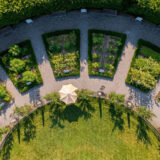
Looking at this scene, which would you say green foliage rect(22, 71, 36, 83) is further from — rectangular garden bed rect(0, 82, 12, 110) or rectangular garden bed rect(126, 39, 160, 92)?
rectangular garden bed rect(126, 39, 160, 92)

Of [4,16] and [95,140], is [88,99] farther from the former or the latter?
[4,16]

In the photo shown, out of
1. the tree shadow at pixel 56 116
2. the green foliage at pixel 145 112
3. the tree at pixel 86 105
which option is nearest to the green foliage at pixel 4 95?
the tree shadow at pixel 56 116

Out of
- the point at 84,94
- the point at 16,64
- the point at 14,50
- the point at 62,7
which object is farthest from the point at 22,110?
the point at 62,7

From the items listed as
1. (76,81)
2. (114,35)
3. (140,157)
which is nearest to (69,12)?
(114,35)

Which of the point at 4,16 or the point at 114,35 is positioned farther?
the point at 114,35

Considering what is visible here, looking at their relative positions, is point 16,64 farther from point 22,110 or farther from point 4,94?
point 22,110

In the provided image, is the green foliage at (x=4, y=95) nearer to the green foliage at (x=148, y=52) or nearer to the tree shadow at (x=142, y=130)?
the tree shadow at (x=142, y=130)

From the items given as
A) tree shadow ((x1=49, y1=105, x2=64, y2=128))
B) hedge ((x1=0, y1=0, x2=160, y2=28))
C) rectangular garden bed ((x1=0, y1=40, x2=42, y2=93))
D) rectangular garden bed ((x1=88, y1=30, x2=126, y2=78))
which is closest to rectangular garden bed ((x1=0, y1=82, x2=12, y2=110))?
rectangular garden bed ((x1=0, y1=40, x2=42, y2=93))
